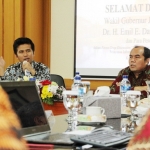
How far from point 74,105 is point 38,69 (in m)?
2.40

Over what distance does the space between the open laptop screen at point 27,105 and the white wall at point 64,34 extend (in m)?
3.86

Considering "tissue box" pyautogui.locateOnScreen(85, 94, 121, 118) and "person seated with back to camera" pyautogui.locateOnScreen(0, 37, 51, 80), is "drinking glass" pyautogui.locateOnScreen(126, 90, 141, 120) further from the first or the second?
"person seated with back to camera" pyautogui.locateOnScreen(0, 37, 51, 80)

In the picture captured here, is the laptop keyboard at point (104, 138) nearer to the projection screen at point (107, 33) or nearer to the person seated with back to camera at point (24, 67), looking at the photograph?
the person seated with back to camera at point (24, 67)

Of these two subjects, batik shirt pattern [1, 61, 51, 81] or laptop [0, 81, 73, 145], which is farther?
batik shirt pattern [1, 61, 51, 81]

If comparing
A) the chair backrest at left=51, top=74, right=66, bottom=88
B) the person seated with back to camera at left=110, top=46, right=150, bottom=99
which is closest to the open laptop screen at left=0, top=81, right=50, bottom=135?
the person seated with back to camera at left=110, top=46, right=150, bottom=99

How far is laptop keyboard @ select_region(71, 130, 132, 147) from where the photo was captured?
115 cm

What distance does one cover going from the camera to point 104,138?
1208mm

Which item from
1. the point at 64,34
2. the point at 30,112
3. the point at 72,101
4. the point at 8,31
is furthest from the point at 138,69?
the point at 30,112

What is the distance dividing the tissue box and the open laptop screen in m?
0.58

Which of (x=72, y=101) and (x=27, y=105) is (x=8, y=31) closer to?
(x=72, y=101)

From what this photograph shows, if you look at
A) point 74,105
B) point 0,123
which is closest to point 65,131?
point 74,105

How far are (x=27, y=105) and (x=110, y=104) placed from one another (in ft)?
2.56

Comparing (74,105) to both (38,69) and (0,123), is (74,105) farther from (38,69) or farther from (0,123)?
(38,69)

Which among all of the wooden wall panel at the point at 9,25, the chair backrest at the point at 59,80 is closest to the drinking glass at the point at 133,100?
the chair backrest at the point at 59,80
